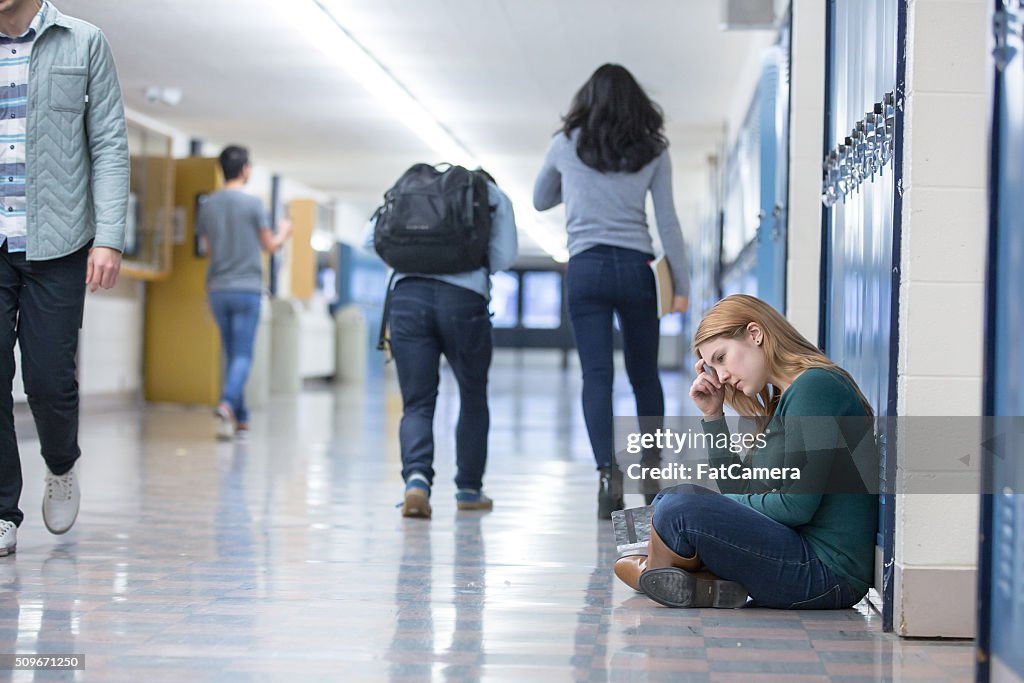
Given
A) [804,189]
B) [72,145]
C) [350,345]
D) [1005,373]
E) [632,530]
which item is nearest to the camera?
[1005,373]

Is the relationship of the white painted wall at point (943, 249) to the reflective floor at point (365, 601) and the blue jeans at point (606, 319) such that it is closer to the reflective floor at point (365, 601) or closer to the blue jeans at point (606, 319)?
the reflective floor at point (365, 601)

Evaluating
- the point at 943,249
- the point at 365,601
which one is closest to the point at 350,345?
the point at 365,601

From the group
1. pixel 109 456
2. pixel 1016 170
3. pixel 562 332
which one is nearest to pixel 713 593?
pixel 1016 170

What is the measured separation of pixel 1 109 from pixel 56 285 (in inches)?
17.7

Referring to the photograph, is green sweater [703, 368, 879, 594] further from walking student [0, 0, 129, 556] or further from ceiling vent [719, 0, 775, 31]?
ceiling vent [719, 0, 775, 31]

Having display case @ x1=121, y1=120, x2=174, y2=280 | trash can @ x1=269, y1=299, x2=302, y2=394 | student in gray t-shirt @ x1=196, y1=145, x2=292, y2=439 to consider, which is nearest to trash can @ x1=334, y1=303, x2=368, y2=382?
trash can @ x1=269, y1=299, x2=302, y2=394

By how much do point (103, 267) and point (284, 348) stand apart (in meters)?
9.66

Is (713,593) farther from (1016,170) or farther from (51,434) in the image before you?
(51,434)

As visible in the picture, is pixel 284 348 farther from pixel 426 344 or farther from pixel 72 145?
pixel 72 145

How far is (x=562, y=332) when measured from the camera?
3228cm

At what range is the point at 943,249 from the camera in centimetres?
235

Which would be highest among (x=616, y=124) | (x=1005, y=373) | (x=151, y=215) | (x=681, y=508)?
(x=151, y=215)

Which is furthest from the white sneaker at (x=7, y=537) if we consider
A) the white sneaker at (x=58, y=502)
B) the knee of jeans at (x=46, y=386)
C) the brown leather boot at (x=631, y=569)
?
the brown leather boot at (x=631, y=569)

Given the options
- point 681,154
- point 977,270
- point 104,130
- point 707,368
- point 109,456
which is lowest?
point 109,456
